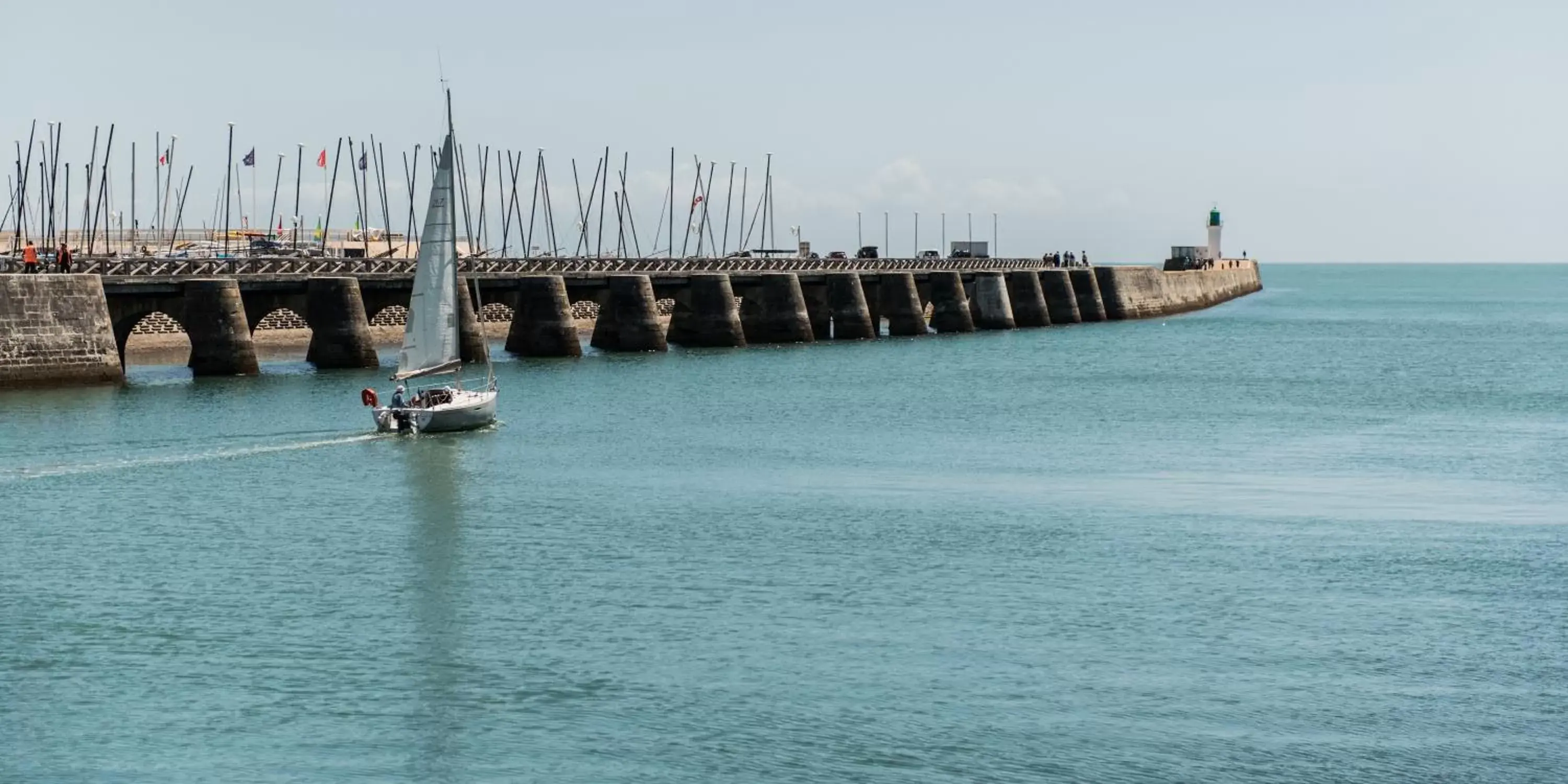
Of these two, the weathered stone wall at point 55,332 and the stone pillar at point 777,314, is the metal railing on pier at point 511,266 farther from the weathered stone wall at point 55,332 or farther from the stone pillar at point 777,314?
the weathered stone wall at point 55,332

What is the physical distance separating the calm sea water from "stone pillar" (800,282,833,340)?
5082 cm

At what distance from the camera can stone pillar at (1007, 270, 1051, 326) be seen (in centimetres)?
13588

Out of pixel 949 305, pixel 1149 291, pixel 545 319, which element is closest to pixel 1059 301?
pixel 949 305

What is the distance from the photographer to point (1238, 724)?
25219 millimetres

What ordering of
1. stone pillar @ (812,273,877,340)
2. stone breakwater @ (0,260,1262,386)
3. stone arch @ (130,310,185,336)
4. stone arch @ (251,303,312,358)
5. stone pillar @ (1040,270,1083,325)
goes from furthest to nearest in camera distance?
1. stone pillar @ (1040,270,1083,325)
2. stone pillar @ (812,273,877,340)
3. stone arch @ (251,303,312,358)
4. stone arch @ (130,310,185,336)
5. stone breakwater @ (0,260,1262,386)

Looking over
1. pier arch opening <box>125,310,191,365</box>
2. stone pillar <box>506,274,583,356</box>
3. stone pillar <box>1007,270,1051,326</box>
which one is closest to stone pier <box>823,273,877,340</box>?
stone pillar <box>1007,270,1051,326</box>

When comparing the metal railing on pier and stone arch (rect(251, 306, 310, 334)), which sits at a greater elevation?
the metal railing on pier

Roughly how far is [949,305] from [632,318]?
3465cm

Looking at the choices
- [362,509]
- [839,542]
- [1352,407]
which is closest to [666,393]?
[1352,407]

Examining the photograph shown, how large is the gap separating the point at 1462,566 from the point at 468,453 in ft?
89.4

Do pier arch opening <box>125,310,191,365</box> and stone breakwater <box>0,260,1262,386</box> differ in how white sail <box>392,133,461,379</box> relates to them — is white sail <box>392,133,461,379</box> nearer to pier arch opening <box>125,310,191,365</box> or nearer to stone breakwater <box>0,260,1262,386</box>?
stone breakwater <box>0,260,1262,386</box>

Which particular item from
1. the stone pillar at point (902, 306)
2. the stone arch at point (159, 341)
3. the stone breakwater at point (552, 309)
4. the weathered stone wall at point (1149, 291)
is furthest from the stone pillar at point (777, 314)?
the weathered stone wall at point (1149, 291)

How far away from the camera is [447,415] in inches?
2260

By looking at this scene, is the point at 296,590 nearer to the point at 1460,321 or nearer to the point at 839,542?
the point at 839,542
